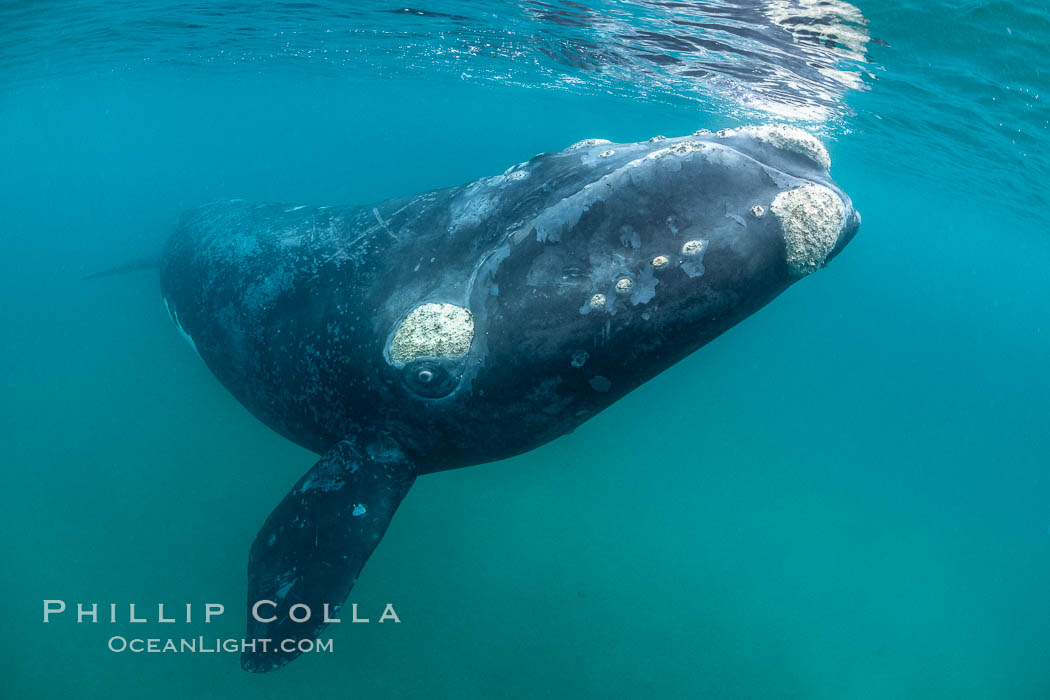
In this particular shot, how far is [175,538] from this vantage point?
468 inches

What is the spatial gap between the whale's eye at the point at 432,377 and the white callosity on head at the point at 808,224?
2250 millimetres

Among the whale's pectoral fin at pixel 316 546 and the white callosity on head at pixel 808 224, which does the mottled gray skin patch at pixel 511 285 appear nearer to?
the white callosity on head at pixel 808 224

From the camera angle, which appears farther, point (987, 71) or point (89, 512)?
point (987, 71)

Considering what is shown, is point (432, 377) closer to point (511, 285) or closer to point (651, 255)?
point (511, 285)

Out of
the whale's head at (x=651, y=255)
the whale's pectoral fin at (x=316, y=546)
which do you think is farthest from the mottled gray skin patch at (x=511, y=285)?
the whale's pectoral fin at (x=316, y=546)

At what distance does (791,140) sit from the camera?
362 cm

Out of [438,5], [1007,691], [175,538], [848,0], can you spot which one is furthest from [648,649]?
[438,5]

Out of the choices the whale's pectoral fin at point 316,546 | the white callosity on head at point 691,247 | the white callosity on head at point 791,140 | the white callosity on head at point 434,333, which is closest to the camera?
the white callosity on head at point 691,247

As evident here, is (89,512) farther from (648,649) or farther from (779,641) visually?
(779,641)

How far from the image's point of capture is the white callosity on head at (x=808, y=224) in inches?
126

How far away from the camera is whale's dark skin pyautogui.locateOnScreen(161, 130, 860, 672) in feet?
10.7

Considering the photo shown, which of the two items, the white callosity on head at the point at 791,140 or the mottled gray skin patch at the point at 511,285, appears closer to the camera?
the mottled gray skin patch at the point at 511,285

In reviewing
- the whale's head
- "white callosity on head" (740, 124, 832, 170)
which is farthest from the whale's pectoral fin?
"white callosity on head" (740, 124, 832, 170)

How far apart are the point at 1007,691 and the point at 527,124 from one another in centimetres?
5666
